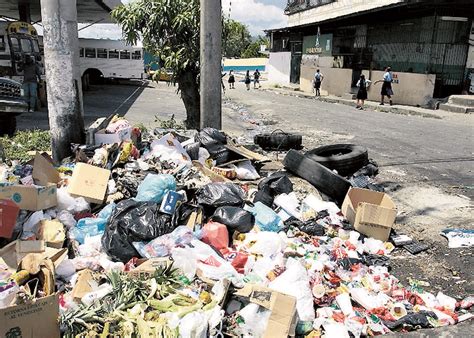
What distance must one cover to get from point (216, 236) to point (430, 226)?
8.98ft

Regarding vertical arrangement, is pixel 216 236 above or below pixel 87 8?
below

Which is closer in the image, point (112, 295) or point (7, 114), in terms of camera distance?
point (112, 295)

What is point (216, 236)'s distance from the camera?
4.18 m

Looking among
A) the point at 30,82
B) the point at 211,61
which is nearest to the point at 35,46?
the point at 30,82

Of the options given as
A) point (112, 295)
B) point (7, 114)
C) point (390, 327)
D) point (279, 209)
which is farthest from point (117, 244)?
point (7, 114)

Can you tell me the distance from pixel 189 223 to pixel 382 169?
452 cm

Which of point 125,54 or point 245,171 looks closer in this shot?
point 245,171

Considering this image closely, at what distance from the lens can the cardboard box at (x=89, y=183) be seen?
4.73m

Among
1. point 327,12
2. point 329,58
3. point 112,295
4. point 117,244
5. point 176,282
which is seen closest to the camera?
point 112,295

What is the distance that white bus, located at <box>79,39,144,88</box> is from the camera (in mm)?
25734

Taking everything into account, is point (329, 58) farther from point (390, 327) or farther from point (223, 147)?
point (390, 327)

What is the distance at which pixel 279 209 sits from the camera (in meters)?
5.14

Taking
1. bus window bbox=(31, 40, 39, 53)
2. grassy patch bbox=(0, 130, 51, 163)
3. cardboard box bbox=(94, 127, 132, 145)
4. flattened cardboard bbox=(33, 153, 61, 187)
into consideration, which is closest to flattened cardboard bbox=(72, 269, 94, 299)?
flattened cardboard bbox=(33, 153, 61, 187)

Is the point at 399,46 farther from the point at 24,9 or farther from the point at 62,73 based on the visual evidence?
the point at 24,9
